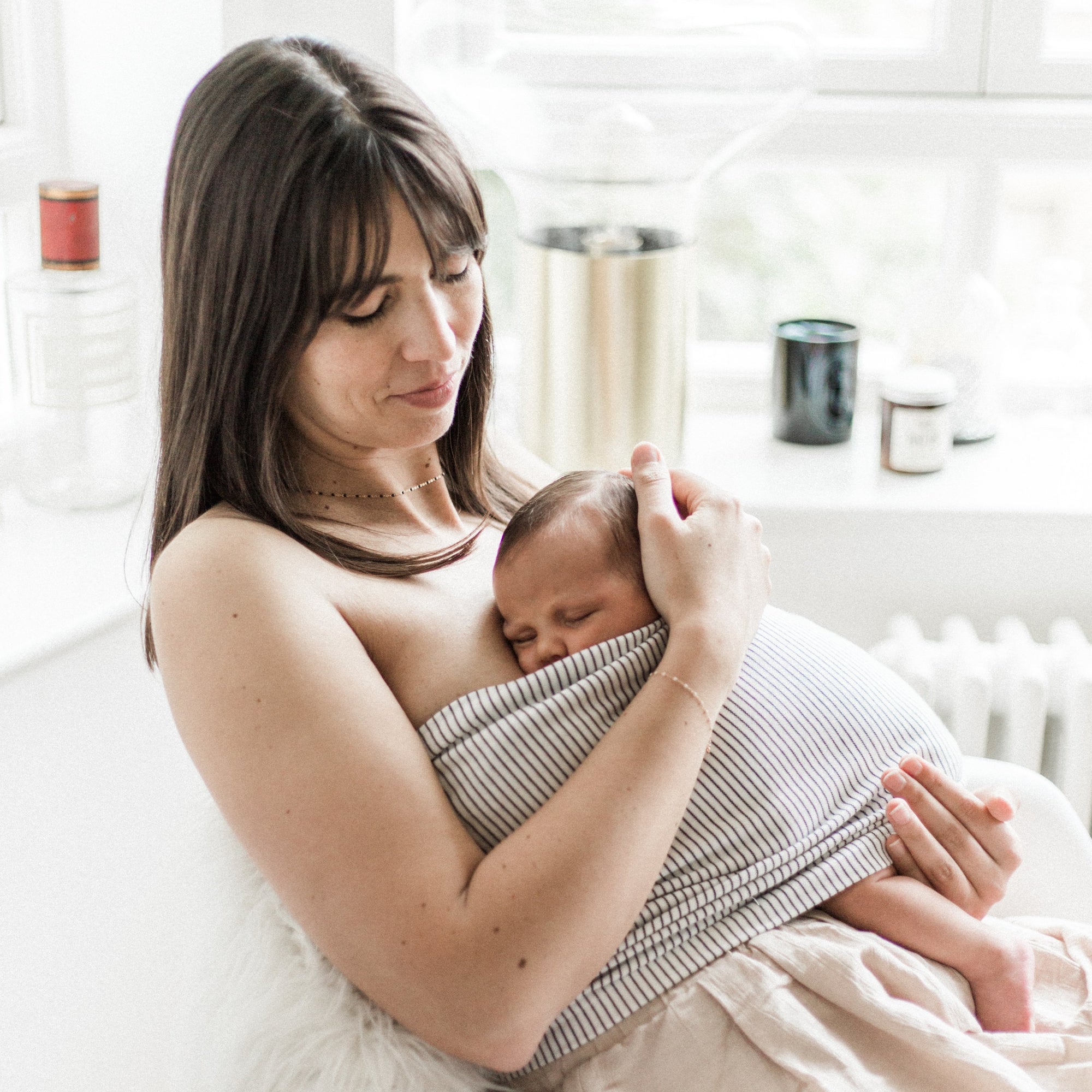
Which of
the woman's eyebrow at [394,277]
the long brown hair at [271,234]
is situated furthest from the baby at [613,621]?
the woman's eyebrow at [394,277]

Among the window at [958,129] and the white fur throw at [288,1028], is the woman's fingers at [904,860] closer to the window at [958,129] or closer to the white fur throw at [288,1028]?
the white fur throw at [288,1028]

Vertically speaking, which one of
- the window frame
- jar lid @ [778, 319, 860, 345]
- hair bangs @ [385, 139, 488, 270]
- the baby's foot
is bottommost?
the baby's foot

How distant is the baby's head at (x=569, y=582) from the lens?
108cm

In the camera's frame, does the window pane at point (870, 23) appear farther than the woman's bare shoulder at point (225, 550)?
Yes

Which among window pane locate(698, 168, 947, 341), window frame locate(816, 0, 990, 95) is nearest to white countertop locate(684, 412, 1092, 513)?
window pane locate(698, 168, 947, 341)

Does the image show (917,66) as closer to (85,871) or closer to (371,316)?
(371,316)

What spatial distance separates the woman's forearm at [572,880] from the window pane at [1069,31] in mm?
1548

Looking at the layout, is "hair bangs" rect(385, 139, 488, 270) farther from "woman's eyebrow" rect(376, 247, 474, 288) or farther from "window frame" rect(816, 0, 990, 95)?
"window frame" rect(816, 0, 990, 95)

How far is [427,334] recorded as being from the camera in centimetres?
104

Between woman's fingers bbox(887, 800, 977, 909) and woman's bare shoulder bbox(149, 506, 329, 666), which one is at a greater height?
woman's bare shoulder bbox(149, 506, 329, 666)

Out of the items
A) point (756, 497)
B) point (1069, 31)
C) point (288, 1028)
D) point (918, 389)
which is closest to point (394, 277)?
point (288, 1028)

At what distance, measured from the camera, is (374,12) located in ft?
6.16

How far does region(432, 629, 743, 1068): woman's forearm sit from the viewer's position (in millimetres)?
884

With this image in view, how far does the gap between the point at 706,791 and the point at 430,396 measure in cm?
37
